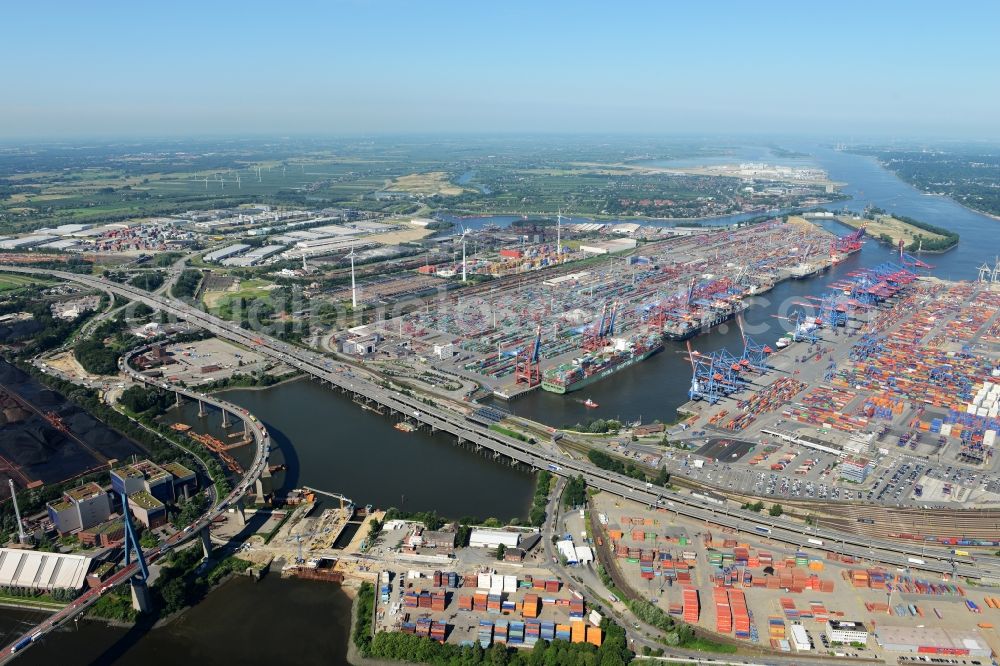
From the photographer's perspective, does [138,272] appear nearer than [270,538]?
No

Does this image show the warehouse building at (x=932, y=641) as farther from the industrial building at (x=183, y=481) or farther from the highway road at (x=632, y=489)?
the industrial building at (x=183, y=481)

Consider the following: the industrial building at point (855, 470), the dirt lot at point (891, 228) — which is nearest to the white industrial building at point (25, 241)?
the industrial building at point (855, 470)

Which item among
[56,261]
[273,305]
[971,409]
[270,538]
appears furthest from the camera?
[56,261]

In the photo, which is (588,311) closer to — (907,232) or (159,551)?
(159,551)

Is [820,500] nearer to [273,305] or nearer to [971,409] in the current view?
[971,409]

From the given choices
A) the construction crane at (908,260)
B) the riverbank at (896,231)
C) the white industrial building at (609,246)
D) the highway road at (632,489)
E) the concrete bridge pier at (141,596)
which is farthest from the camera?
the riverbank at (896,231)

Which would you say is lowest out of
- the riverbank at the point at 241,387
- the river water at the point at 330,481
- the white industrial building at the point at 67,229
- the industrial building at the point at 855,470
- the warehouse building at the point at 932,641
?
the river water at the point at 330,481

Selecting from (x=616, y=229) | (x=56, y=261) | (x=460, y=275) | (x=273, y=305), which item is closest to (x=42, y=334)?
(x=273, y=305)

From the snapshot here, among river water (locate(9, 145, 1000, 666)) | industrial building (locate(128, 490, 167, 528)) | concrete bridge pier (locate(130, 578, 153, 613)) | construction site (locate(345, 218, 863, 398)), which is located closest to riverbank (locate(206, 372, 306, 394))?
river water (locate(9, 145, 1000, 666))
